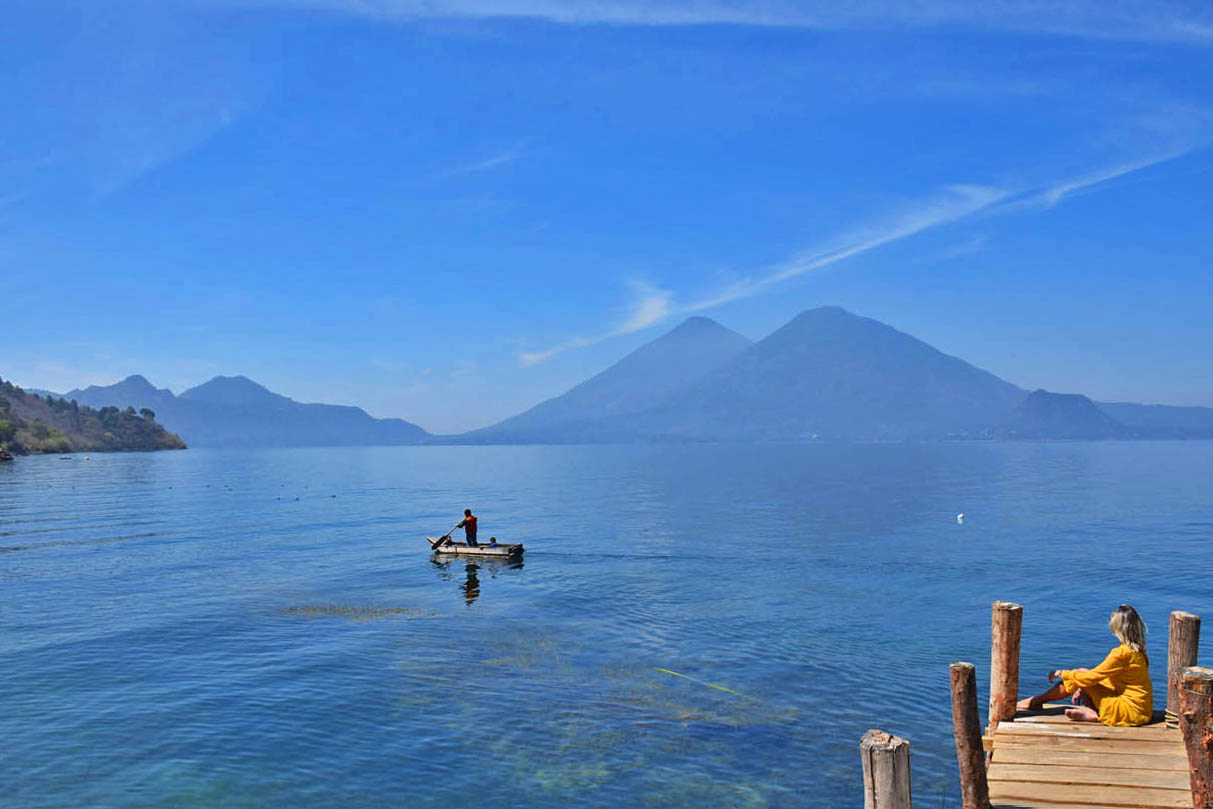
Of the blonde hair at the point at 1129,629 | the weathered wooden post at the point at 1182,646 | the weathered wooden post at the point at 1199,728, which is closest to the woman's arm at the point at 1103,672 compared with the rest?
the blonde hair at the point at 1129,629

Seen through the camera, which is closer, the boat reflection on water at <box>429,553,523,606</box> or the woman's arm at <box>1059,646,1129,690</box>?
the woman's arm at <box>1059,646,1129,690</box>

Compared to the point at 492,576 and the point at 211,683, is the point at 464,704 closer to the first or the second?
the point at 211,683

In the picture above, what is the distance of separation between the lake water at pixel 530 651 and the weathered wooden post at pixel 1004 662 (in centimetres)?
290

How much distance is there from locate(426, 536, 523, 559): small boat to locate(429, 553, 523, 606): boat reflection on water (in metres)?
0.48

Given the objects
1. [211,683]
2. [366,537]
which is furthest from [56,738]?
[366,537]

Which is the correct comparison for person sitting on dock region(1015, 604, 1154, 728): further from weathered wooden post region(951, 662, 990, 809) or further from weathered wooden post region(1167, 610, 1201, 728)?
weathered wooden post region(951, 662, 990, 809)

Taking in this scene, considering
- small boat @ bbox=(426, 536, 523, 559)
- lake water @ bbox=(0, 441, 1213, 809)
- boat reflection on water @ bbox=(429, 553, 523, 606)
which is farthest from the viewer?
small boat @ bbox=(426, 536, 523, 559)

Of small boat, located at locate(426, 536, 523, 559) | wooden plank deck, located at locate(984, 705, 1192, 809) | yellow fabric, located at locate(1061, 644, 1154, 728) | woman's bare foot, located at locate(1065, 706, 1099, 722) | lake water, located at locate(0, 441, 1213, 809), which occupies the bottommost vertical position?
lake water, located at locate(0, 441, 1213, 809)

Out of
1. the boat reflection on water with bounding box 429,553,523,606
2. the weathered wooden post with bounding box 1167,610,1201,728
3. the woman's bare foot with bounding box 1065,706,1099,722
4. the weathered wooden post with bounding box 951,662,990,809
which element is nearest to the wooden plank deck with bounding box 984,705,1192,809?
the woman's bare foot with bounding box 1065,706,1099,722

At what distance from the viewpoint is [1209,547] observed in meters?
56.3

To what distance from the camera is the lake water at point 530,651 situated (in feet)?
63.7

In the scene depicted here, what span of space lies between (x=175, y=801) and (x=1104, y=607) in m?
37.4

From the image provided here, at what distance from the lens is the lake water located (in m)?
19.4

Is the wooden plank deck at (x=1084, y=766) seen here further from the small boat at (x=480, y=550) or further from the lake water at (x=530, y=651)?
the small boat at (x=480, y=550)
